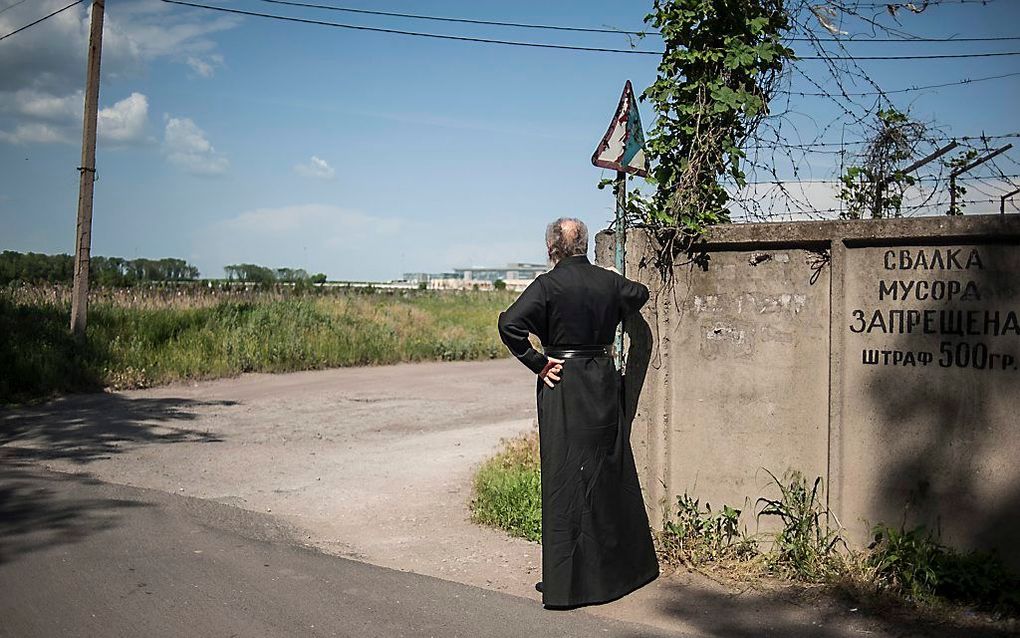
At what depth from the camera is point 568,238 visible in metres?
5.83

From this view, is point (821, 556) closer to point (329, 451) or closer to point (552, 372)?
point (552, 372)

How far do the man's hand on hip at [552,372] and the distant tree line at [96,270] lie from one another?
57.8 ft

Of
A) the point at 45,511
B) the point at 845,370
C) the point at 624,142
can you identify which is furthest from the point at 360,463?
the point at 845,370

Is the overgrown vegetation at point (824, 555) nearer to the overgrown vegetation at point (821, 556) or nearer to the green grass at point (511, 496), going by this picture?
the overgrown vegetation at point (821, 556)

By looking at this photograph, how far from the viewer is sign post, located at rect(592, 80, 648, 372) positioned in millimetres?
6488

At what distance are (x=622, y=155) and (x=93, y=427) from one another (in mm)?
9202

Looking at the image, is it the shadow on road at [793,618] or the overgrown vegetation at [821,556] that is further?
the overgrown vegetation at [821,556]

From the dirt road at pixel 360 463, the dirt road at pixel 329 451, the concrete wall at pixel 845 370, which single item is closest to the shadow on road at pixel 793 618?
the dirt road at pixel 360 463

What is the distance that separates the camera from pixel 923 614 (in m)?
5.20

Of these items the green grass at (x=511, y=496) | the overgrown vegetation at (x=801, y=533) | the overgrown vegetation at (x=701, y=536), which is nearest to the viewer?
the overgrown vegetation at (x=801, y=533)

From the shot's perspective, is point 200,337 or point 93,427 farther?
point 200,337

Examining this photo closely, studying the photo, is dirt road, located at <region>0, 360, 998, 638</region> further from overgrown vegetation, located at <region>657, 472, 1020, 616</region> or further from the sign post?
the sign post

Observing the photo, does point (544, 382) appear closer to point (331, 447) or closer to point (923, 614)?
A: point (923, 614)

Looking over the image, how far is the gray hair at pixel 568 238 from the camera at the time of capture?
5.83m
